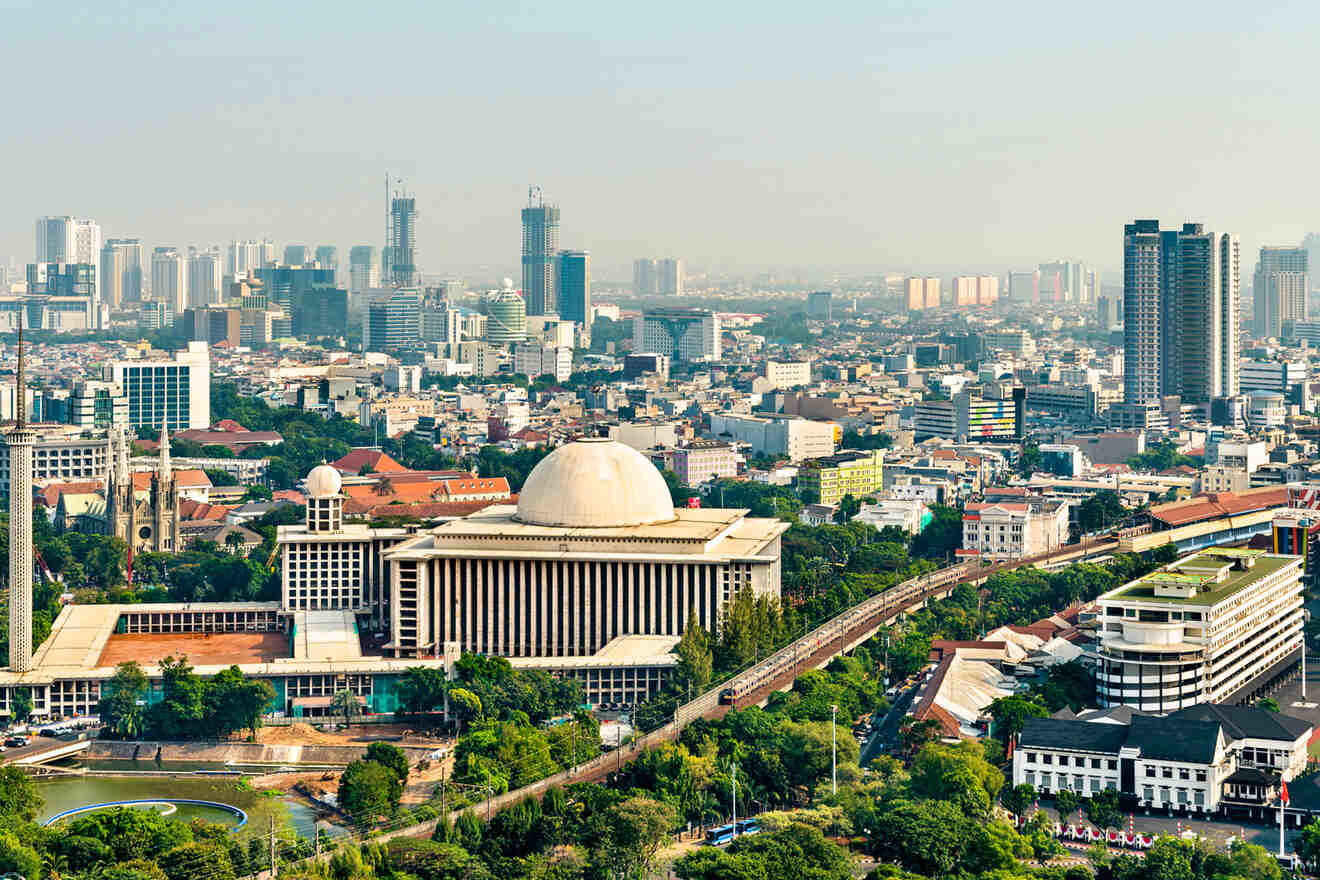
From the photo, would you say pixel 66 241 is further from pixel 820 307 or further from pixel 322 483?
pixel 322 483

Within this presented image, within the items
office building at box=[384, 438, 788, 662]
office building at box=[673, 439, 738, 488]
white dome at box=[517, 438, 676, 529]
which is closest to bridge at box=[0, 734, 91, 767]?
office building at box=[384, 438, 788, 662]

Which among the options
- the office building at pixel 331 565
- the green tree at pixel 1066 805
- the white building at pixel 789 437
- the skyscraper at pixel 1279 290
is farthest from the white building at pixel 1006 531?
the skyscraper at pixel 1279 290

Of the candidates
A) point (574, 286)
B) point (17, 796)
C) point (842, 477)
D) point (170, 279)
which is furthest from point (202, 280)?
point (17, 796)

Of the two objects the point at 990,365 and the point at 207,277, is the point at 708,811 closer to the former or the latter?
the point at 990,365

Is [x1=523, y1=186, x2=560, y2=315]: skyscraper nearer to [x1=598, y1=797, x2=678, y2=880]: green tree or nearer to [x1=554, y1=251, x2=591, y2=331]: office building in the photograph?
[x1=554, y1=251, x2=591, y2=331]: office building

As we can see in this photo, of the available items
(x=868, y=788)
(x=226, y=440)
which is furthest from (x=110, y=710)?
(x=226, y=440)

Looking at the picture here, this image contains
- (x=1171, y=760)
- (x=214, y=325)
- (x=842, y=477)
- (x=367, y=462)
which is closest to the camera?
(x=1171, y=760)
